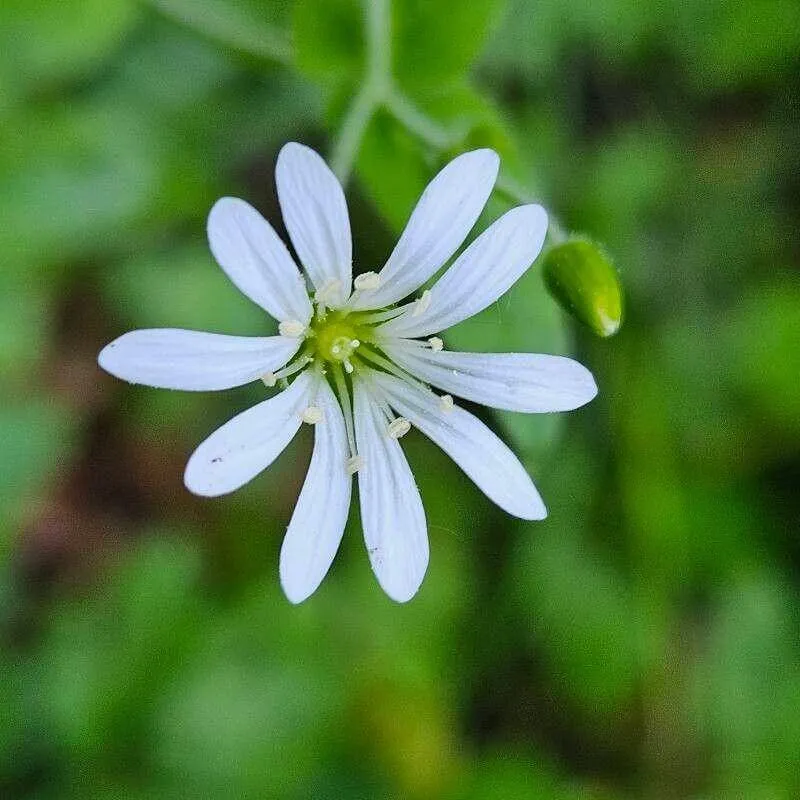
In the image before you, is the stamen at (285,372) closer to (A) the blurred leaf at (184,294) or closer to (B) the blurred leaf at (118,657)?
(A) the blurred leaf at (184,294)

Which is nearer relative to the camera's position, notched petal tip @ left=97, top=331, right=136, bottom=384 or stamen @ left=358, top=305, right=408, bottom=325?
notched petal tip @ left=97, top=331, right=136, bottom=384

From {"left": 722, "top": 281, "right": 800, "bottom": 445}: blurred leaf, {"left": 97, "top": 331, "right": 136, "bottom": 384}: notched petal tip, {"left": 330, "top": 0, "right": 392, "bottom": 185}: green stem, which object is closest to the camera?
{"left": 97, "top": 331, "right": 136, "bottom": 384}: notched petal tip

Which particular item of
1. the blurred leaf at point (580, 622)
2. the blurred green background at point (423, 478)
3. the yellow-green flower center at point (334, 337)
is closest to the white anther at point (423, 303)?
the yellow-green flower center at point (334, 337)

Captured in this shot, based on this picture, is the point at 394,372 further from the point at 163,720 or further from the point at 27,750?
the point at 27,750

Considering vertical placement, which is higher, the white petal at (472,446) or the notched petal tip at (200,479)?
Answer: the white petal at (472,446)

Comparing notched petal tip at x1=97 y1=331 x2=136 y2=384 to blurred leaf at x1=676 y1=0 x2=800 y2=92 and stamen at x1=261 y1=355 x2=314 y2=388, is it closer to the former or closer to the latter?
stamen at x1=261 y1=355 x2=314 y2=388

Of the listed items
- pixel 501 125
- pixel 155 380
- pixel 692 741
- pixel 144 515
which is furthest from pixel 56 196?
pixel 692 741

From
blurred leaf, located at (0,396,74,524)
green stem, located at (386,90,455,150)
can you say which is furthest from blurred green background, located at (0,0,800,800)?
green stem, located at (386,90,455,150)
